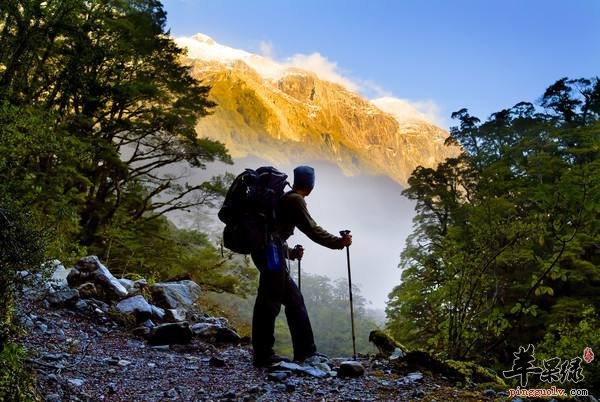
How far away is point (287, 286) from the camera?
490 cm

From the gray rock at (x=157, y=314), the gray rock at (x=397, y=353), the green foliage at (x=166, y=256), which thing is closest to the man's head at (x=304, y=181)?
the gray rock at (x=397, y=353)

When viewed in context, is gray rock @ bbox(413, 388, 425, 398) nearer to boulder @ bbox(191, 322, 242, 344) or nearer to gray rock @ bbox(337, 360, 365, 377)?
gray rock @ bbox(337, 360, 365, 377)

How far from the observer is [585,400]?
357 cm

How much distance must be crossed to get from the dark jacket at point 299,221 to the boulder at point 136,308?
11.3 ft

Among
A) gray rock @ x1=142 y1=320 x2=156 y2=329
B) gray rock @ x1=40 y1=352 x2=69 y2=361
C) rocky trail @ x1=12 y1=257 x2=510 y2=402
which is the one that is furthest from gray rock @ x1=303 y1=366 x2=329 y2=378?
gray rock @ x1=142 y1=320 x2=156 y2=329

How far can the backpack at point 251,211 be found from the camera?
4652mm

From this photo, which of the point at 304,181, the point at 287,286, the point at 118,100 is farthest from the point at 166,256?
the point at 304,181

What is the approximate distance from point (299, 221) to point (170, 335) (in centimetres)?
271

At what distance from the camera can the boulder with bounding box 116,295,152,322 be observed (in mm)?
6969

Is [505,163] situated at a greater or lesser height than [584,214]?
greater

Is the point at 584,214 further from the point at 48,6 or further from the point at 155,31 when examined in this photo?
the point at 155,31

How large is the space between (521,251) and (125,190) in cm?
1563

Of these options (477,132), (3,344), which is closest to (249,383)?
(3,344)

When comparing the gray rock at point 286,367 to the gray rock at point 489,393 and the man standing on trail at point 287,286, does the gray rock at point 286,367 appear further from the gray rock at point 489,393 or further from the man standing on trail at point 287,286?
the gray rock at point 489,393
